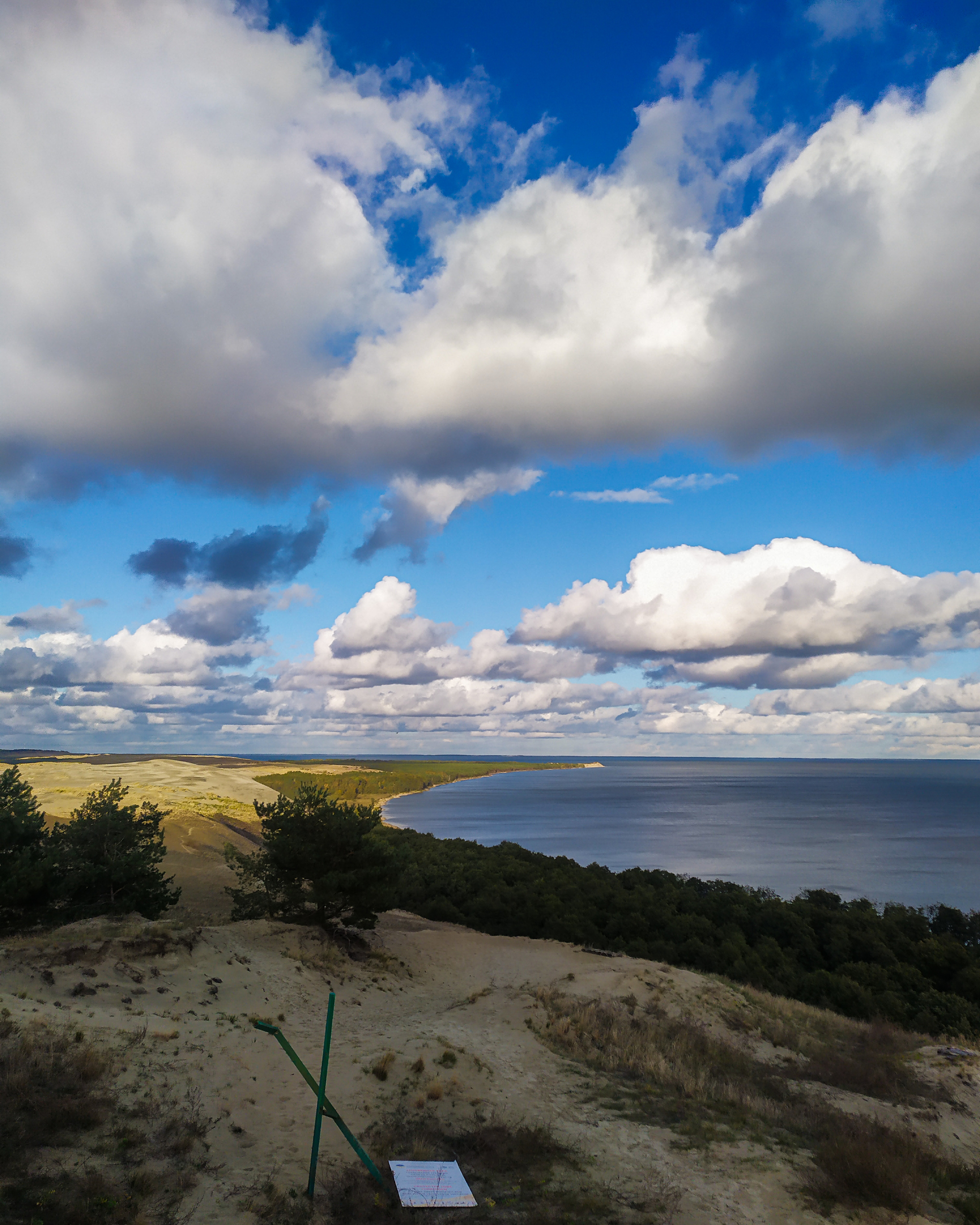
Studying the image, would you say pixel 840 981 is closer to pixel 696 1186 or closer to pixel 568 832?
pixel 696 1186

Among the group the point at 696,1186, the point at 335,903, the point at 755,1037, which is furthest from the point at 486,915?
the point at 696,1186

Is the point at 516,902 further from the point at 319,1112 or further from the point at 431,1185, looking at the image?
the point at 319,1112

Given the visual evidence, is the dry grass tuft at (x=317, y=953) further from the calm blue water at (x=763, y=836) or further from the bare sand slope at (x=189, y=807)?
the calm blue water at (x=763, y=836)

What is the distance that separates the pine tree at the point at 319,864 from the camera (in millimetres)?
24031

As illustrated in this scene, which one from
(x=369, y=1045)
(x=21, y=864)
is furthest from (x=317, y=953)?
(x=21, y=864)

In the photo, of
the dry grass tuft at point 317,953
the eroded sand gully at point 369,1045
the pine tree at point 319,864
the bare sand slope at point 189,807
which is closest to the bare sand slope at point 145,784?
the bare sand slope at point 189,807

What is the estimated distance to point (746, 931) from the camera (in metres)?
37.6

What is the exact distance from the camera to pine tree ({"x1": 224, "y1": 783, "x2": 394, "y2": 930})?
24.0 m

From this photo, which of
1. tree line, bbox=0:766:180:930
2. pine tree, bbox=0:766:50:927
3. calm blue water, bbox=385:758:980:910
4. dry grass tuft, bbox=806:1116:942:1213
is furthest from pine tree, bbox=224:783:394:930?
calm blue water, bbox=385:758:980:910

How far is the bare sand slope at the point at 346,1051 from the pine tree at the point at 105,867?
13.7 feet

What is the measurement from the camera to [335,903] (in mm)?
25125

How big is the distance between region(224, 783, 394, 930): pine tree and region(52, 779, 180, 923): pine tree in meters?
2.94

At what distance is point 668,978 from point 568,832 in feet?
319

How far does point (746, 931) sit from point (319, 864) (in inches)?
1046
